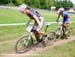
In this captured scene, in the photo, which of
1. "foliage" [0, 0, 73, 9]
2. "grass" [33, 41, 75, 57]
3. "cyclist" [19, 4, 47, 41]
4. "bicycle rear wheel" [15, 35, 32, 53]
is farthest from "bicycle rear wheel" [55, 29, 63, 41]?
"foliage" [0, 0, 73, 9]

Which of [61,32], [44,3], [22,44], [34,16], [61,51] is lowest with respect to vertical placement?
[44,3]

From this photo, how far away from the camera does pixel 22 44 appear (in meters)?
11.8

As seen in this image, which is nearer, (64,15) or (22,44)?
(22,44)

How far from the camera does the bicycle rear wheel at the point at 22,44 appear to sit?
38.5ft

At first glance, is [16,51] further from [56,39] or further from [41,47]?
[56,39]

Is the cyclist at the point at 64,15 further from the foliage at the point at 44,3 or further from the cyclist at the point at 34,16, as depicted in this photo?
the foliage at the point at 44,3

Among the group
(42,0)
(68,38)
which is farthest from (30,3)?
(68,38)

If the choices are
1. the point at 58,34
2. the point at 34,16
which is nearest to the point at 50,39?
the point at 58,34

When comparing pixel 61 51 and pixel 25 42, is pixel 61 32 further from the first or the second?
pixel 25 42

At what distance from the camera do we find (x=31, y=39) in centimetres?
1211

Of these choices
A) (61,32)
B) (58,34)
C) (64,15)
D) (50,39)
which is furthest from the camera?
(61,32)

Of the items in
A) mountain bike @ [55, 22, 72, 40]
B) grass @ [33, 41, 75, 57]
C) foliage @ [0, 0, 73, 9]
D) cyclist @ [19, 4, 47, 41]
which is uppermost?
cyclist @ [19, 4, 47, 41]

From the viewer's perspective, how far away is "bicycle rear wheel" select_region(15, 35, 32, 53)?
38.5 feet

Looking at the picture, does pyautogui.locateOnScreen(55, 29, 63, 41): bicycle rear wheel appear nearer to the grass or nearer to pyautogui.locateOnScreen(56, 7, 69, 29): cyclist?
pyautogui.locateOnScreen(56, 7, 69, 29): cyclist
